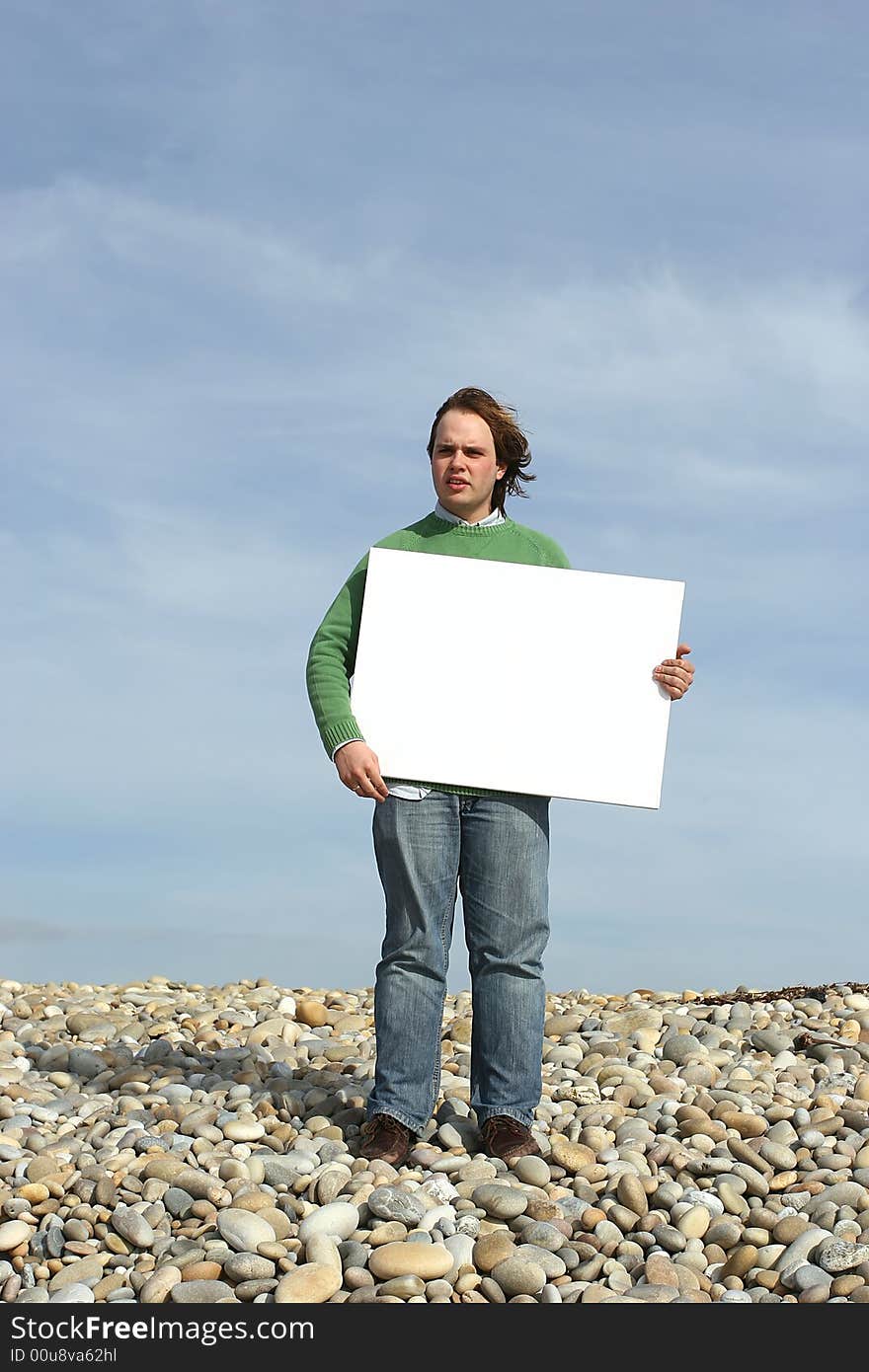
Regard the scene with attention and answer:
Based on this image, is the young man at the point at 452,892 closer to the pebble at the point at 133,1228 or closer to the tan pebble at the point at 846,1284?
the pebble at the point at 133,1228

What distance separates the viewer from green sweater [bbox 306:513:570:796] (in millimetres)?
4746

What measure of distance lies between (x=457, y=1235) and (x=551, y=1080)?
1912 millimetres

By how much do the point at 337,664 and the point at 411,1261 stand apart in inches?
77.1

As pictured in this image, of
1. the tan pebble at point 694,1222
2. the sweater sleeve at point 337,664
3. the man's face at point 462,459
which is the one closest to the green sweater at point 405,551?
the sweater sleeve at point 337,664

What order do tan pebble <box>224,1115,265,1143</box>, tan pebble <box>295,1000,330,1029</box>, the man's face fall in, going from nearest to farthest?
A: the man's face
tan pebble <box>224,1115,265,1143</box>
tan pebble <box>295,1000,330,1029</box>

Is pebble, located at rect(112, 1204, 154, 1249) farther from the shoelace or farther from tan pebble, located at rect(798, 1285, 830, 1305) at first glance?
tan pebble, located at rect(798, 1285, 830, 1305)

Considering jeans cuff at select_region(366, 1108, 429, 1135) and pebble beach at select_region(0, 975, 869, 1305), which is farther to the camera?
jeans cuff at select_region(366, 1108, 429, 1135)

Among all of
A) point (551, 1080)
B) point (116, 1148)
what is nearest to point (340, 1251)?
point (116, 1148)

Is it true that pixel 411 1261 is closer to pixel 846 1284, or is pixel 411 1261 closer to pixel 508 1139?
pixel 508 1139

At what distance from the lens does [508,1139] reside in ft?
15.4

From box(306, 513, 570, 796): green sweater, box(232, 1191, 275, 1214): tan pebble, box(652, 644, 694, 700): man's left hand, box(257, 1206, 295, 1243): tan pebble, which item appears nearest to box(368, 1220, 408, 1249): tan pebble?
box(257, 1206, 295, 1243): tan pebble

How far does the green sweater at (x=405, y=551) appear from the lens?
4.75m
